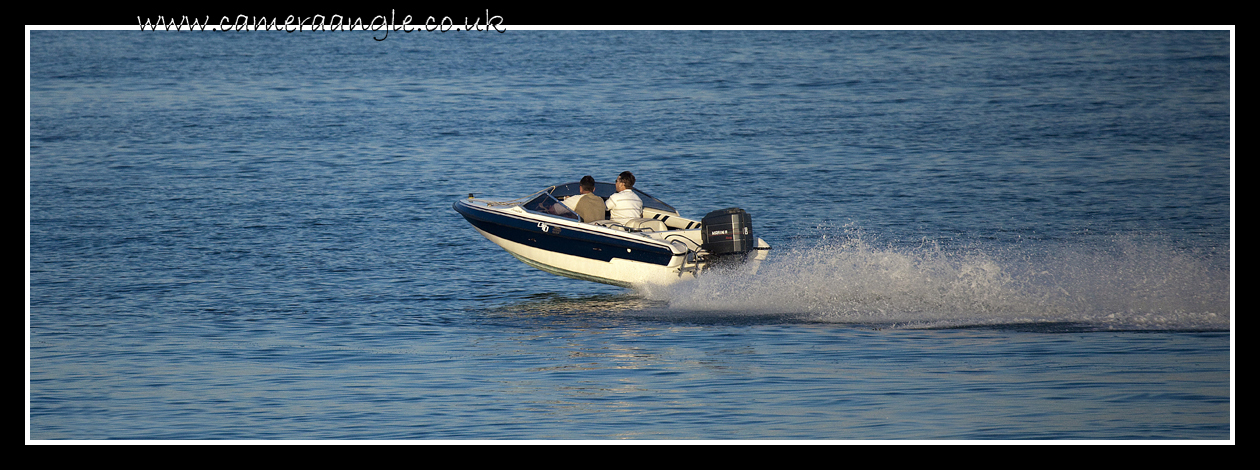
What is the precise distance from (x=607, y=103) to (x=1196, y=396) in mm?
21618

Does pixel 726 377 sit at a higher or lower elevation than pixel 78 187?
lower

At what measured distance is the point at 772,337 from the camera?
36.0 ft

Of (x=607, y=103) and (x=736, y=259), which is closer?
(x=736, y=259)

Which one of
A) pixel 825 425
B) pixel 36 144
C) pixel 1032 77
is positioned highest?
pixel 1032 77

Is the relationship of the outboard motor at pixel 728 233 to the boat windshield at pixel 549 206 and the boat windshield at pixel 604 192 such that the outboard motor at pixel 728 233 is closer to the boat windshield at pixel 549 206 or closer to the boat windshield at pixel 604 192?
the boat windshield at pixel 604 192

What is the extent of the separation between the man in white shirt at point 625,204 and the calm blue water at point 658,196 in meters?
0.92

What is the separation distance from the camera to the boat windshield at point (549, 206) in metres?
13.7

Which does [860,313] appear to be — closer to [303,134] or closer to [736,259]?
[736,259]

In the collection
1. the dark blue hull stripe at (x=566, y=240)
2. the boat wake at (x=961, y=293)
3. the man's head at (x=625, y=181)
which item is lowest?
the boat wake at (x=961, y=293)

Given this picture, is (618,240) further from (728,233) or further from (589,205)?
(728,233)

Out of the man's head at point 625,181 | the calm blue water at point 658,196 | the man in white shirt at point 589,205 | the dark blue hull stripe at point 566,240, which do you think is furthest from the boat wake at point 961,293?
the man's head at point 625,181

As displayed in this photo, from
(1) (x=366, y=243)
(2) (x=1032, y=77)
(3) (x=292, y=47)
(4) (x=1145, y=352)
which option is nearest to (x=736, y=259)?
(4) (x=1145, y=352)

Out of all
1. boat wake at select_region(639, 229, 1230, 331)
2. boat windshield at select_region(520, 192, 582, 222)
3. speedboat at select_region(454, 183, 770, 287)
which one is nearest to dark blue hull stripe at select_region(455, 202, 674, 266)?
speedboat at select_region(454, 183, 770, 287)

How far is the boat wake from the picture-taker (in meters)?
11.3
